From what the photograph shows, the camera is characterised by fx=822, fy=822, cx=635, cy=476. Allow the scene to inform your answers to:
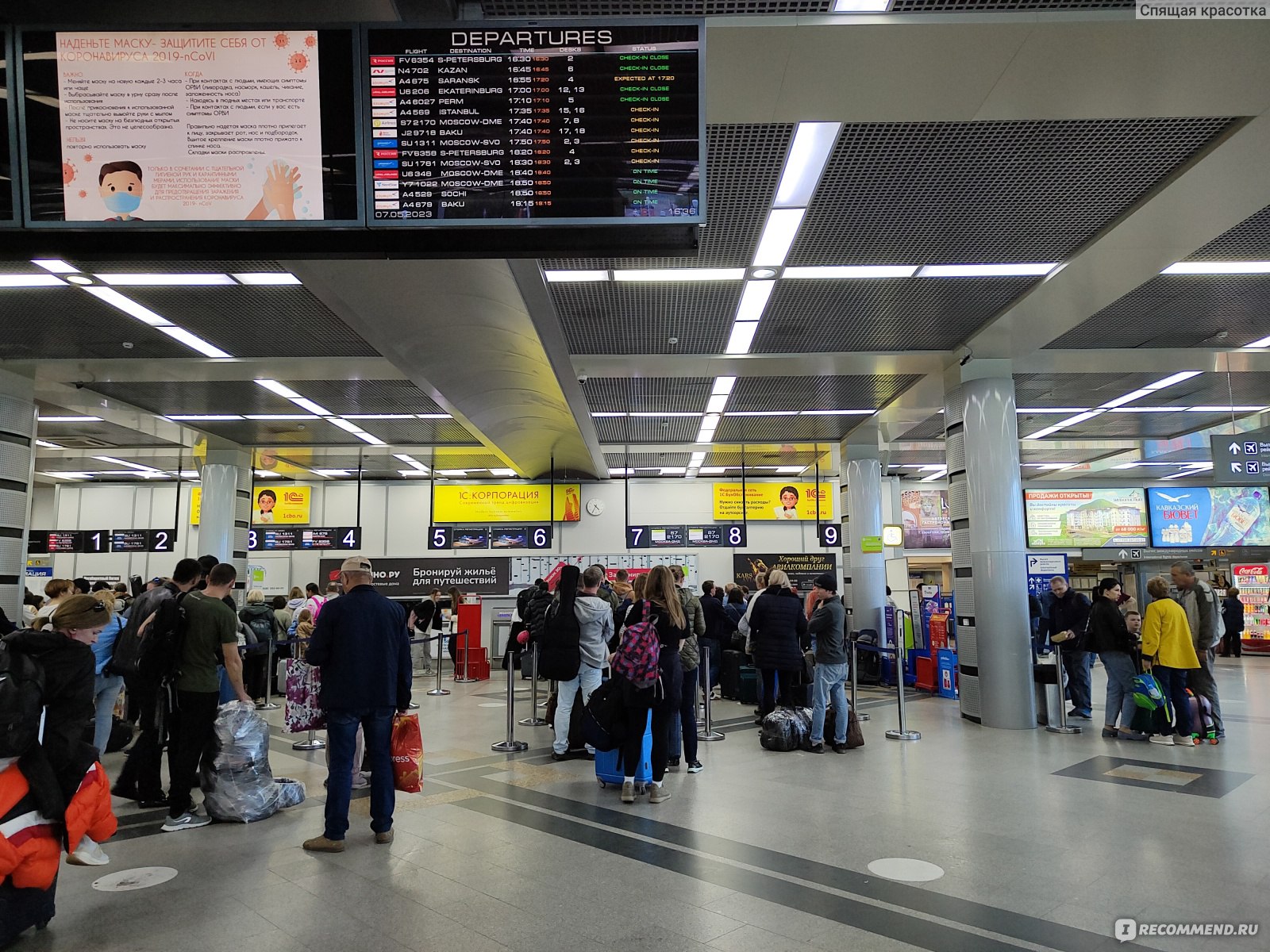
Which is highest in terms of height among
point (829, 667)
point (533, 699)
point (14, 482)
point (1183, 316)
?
point (1183, 316)

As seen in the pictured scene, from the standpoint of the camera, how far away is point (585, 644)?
718 centimetres

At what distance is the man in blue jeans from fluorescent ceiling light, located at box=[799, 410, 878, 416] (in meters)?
9.10

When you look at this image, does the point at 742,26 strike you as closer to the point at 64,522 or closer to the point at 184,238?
the point at 184,238

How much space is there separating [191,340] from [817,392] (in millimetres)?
7739

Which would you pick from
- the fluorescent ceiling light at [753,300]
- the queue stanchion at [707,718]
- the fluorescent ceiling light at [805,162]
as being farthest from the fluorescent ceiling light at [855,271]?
the queue stanchion at [707,718]

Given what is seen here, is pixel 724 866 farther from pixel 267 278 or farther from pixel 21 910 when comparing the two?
pixel 267 278

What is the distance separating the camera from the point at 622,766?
235 inches

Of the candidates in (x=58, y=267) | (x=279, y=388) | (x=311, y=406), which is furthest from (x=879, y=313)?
(x=311, y=406)

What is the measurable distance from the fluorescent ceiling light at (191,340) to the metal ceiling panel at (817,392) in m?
6.27

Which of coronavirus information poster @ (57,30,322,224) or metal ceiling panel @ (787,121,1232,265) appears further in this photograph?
metal ceiling panel @ (787,121,1232,265)

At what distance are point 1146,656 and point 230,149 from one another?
858cm

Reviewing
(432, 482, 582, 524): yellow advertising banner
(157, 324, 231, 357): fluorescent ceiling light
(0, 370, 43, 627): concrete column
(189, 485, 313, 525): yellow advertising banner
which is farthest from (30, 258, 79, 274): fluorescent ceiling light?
(189, 485, 313, 525): yellow advertising banner

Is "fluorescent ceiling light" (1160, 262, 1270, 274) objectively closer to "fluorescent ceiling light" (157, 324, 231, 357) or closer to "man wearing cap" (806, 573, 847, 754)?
"man wearing cap" (806, 573, 847, 754)

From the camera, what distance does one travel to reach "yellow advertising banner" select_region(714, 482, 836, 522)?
19.1 metres
